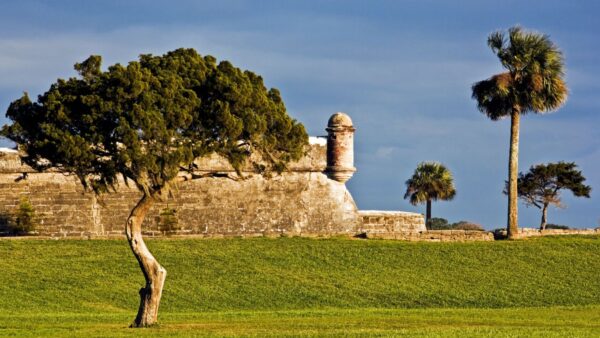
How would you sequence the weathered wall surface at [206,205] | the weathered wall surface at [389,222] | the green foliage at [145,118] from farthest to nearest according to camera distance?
1. the weathered wall surface at [389,222]
2. the weathered wall surface at [206,205]
3. the green foliage at [145,118]

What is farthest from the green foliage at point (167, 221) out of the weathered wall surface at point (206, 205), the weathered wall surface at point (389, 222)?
the weathered wall surface at point (389, 222)

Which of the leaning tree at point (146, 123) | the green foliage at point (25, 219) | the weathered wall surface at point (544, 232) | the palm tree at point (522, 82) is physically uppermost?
the palm tree at point (522, 82)

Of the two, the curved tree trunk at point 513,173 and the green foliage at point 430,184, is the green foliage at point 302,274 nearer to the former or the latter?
the curved tree trunk at point 513,173

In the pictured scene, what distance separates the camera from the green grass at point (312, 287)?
2908 cm

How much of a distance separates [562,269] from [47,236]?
60.9 ft

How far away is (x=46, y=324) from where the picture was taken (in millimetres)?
29672

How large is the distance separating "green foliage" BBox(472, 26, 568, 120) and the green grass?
5.58m

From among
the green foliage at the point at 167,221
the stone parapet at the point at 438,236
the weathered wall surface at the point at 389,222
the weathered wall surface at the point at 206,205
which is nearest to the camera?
the weathered wall surface at the point at 206,205

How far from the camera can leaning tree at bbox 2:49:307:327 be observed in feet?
91.0

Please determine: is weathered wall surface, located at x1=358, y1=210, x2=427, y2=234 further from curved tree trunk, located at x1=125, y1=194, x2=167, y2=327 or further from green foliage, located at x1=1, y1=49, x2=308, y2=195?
curved tree trunk, located at x1=125, y1=194, x2=167, y2=327

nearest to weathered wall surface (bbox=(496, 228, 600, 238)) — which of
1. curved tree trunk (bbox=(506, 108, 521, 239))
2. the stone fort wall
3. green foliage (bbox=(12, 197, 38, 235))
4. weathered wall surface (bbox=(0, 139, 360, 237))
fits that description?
curved tree trunk (bbox=(506, 108, 521, 239))

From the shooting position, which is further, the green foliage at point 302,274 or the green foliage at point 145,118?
the green foliage at point 302,274

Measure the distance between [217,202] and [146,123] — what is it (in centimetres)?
1881

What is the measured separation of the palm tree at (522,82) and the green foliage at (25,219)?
1821cm
